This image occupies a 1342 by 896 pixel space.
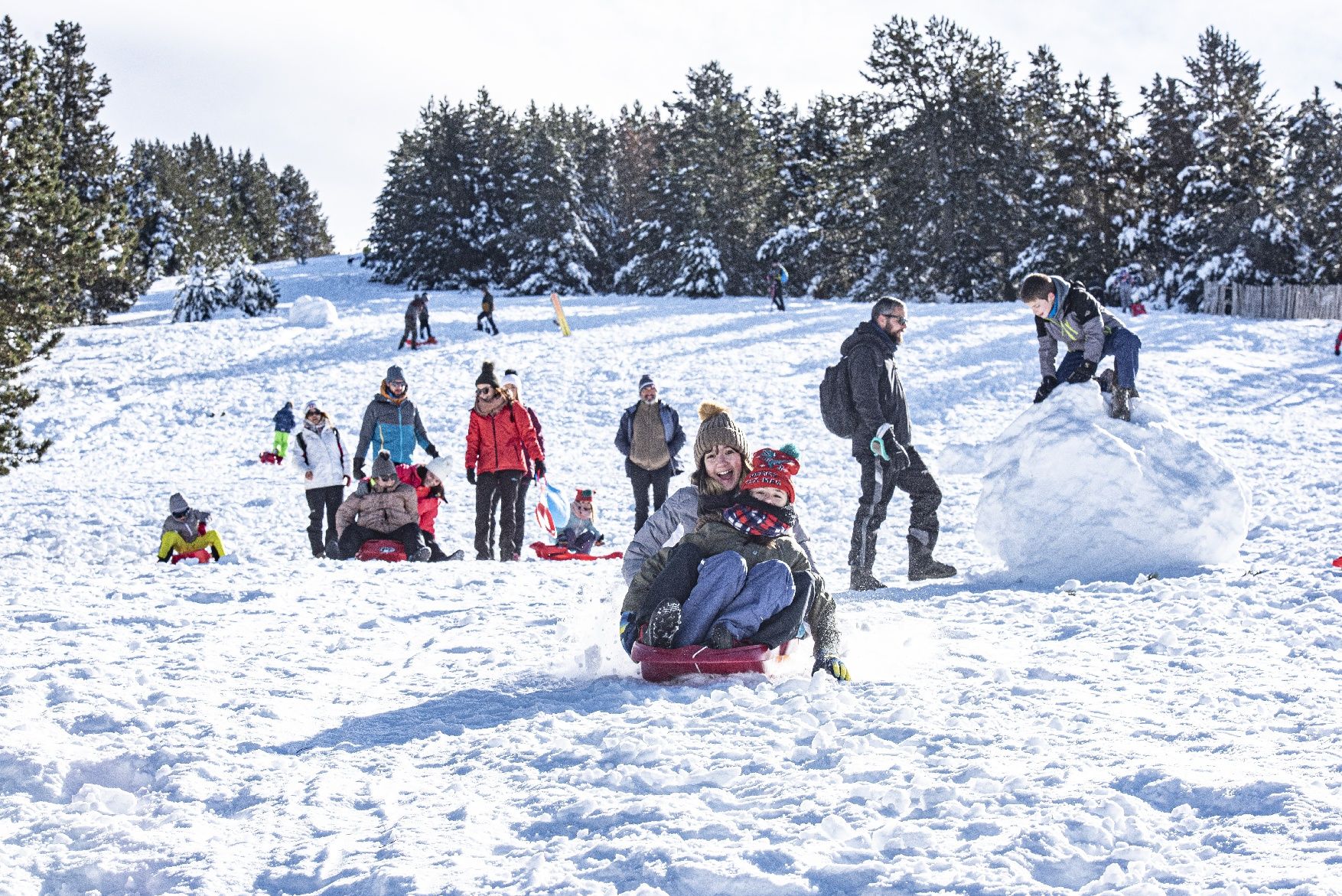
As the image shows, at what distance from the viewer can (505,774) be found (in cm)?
384

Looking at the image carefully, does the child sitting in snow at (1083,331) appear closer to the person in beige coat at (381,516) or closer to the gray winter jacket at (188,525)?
the person in beige coat at (381,516)

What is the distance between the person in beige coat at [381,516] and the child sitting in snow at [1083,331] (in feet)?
16.5

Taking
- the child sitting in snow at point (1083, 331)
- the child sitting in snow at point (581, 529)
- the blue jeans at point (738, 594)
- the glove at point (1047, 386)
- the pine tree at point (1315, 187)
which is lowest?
the child sitting in snow at point (581, 529)

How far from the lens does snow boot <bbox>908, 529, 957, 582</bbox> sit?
26.5 ft

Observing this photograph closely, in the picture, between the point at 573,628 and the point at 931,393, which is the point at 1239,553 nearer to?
the point at 573,628

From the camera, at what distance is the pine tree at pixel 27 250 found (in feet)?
57.3

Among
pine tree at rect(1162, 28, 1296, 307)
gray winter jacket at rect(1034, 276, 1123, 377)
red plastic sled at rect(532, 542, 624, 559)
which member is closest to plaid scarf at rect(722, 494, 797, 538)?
gray winter jacket at rect(1034, 276, 1123, 377)

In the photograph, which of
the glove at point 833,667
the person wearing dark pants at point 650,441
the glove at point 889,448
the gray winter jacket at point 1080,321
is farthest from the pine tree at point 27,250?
the glove at point 833,667

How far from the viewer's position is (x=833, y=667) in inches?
188

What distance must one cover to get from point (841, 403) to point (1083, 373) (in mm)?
1735

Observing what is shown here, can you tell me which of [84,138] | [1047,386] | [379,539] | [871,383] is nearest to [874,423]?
[871,383]

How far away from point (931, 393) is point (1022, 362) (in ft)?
9.59

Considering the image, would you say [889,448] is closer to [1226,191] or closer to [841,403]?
[841,403]

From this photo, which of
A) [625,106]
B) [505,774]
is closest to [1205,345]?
[505,774]
